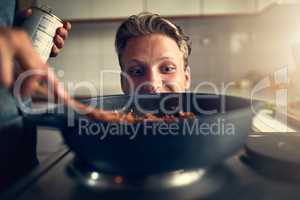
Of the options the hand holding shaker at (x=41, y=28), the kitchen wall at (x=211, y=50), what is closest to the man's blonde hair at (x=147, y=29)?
the hand holding shaker at (x=41, y=28)

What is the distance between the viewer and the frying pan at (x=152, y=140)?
0.38 m

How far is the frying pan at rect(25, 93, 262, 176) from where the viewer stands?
1.26ft

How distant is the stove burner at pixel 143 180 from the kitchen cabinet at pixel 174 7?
2.24m

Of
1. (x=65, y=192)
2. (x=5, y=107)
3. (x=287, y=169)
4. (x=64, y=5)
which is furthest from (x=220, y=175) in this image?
(x=64, y=5)

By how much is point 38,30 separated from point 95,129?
0.30 metres

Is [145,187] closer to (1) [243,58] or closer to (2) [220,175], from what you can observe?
(2) [220,175]

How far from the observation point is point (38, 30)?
23.6 inches

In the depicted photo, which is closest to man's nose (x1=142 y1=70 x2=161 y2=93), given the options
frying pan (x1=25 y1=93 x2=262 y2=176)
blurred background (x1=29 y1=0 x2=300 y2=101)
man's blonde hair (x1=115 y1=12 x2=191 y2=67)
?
man's blonde hair (x1=115 y1=12 x2=191 y2=67)

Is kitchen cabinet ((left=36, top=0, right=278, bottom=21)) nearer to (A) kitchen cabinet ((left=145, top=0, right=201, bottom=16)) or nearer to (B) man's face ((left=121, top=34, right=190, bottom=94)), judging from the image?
(A) kitchen cabinet ((left=145, top=0, right=201, bottom=16))

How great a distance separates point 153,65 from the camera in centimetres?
91

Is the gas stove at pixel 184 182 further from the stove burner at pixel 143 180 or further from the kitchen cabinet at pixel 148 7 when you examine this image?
the kitchen cabinet at pixel 148 7

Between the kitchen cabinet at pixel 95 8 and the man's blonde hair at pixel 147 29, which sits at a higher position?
the kitchen cabinet at pixel 95 8

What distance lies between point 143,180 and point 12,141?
0.96 ft

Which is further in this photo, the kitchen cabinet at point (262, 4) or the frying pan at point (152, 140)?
the kitchen cabinet at point (262, 4)
